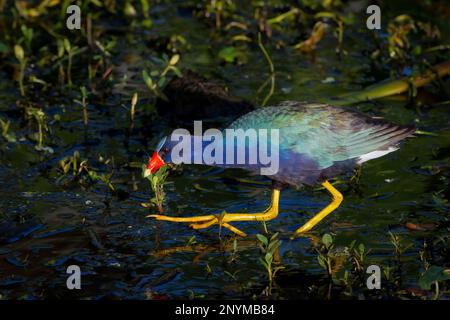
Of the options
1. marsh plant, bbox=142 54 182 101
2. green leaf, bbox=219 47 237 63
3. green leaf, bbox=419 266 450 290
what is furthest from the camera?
green leaf, bbox=219 47 237 63

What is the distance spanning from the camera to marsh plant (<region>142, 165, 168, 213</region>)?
527 centimetres

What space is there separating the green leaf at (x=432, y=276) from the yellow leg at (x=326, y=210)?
3.27ft

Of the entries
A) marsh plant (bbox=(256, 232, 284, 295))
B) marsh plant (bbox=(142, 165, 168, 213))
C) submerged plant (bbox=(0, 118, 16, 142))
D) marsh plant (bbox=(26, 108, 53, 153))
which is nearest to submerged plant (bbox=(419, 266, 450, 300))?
marsh plant (bbox=(256, 232, 284, 295))

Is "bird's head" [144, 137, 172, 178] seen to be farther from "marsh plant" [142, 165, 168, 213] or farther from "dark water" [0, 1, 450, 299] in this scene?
"dark water" [0, 1, 450, 299]

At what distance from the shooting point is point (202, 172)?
615 cm

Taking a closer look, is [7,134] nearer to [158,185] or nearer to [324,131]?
[158,185]

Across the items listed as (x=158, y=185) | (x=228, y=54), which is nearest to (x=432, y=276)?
(x=158, y=185)

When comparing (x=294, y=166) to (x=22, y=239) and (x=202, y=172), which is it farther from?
(x=22, y=239)

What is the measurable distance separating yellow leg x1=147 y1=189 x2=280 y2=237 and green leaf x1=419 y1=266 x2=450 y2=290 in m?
1.16

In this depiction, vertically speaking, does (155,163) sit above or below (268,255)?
above

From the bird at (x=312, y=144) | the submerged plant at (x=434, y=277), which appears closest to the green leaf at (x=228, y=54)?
the bird at (x=312, y=144)

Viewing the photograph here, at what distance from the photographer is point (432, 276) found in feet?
14.4

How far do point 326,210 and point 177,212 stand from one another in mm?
909
